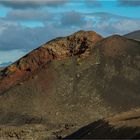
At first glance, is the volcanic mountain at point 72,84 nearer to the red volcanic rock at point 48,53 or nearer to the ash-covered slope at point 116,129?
the red volcanic rock at point 48,53

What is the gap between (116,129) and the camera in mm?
39969

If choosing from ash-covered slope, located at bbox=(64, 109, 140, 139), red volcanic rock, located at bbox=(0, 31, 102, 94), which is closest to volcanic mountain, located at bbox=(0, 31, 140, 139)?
red volcanic rock, located at bbox=(0, 31, 102, 94)

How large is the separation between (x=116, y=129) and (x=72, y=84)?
95.5 ft

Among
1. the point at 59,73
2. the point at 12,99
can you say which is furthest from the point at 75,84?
the point at 12,99

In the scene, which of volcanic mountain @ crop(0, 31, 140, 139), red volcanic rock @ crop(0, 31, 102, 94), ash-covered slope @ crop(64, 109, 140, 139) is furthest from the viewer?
red volcanic rock @ crop(0, 31, 102, 94)

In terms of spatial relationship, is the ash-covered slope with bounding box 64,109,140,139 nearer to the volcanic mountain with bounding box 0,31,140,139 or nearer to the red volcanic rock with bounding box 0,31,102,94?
the volcanic mountain with bounding box 0,31,140,139

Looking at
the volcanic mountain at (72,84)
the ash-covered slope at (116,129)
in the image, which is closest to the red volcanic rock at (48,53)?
the volcanic mountain at (72,84)

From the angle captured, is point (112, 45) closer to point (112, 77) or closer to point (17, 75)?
point (112, 77)

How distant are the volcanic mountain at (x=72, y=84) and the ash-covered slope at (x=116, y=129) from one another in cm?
1247

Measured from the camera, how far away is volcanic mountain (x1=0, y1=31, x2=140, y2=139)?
64.2 meters

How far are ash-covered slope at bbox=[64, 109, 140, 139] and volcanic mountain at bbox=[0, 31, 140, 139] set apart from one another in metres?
12.5

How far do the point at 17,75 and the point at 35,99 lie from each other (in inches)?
466

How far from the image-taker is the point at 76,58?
241 ft

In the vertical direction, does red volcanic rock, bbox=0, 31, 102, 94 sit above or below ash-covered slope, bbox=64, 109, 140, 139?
above
